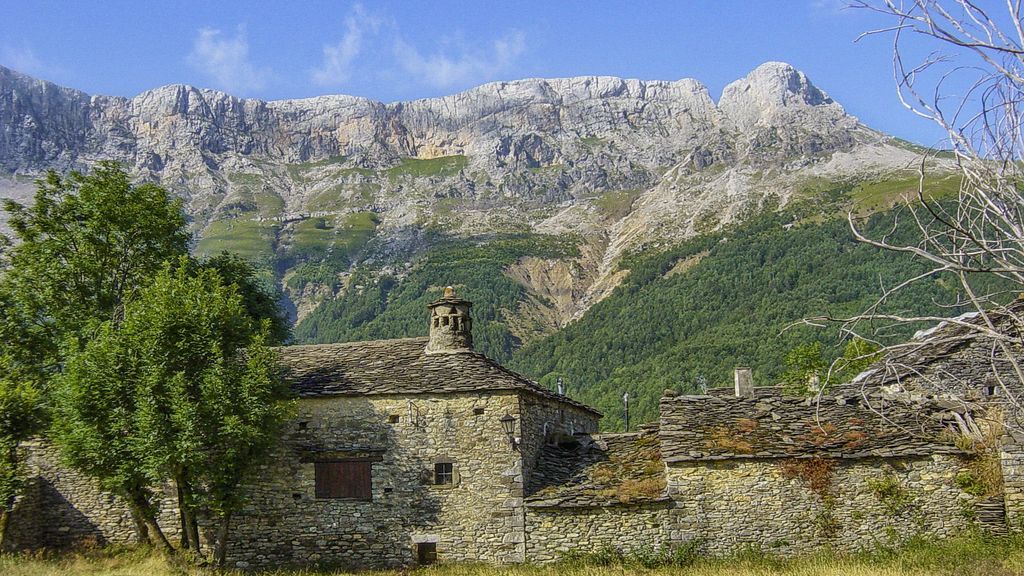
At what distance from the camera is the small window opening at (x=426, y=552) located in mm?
22034

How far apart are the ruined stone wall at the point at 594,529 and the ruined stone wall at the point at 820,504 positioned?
19.4 inches

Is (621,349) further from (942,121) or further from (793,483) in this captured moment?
(942,121)

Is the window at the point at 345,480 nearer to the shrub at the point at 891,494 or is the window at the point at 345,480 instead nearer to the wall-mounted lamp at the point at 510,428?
the wall-mounted lamp at the point at 510,428

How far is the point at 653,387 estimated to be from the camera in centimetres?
10131

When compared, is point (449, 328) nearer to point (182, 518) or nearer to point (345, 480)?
point (345, 480)

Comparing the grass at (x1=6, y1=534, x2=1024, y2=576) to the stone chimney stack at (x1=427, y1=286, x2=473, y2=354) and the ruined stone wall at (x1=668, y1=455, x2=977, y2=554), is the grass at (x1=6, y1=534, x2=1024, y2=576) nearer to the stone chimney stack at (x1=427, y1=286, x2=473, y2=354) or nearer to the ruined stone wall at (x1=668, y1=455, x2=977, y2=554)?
the ruined stone wall at (x1=668, y1=455, x2=977, y2=554)

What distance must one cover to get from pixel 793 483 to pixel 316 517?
40.3ft

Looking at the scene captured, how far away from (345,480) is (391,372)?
3257 mm

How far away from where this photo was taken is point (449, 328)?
25703mm

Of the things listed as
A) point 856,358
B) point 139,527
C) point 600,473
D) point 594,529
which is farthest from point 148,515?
point 856,358

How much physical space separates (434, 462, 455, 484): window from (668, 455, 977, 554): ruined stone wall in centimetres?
582

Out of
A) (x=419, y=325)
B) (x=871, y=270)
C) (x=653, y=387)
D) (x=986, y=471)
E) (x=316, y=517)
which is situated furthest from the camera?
(x=419, y=325)

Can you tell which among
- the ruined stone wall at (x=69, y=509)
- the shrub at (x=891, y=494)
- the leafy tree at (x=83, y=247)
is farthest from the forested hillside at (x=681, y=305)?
the ruined stone wall at (x=69, y=509)

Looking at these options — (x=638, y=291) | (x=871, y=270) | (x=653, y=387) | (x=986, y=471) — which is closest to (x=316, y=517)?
(x=986, y=471)
